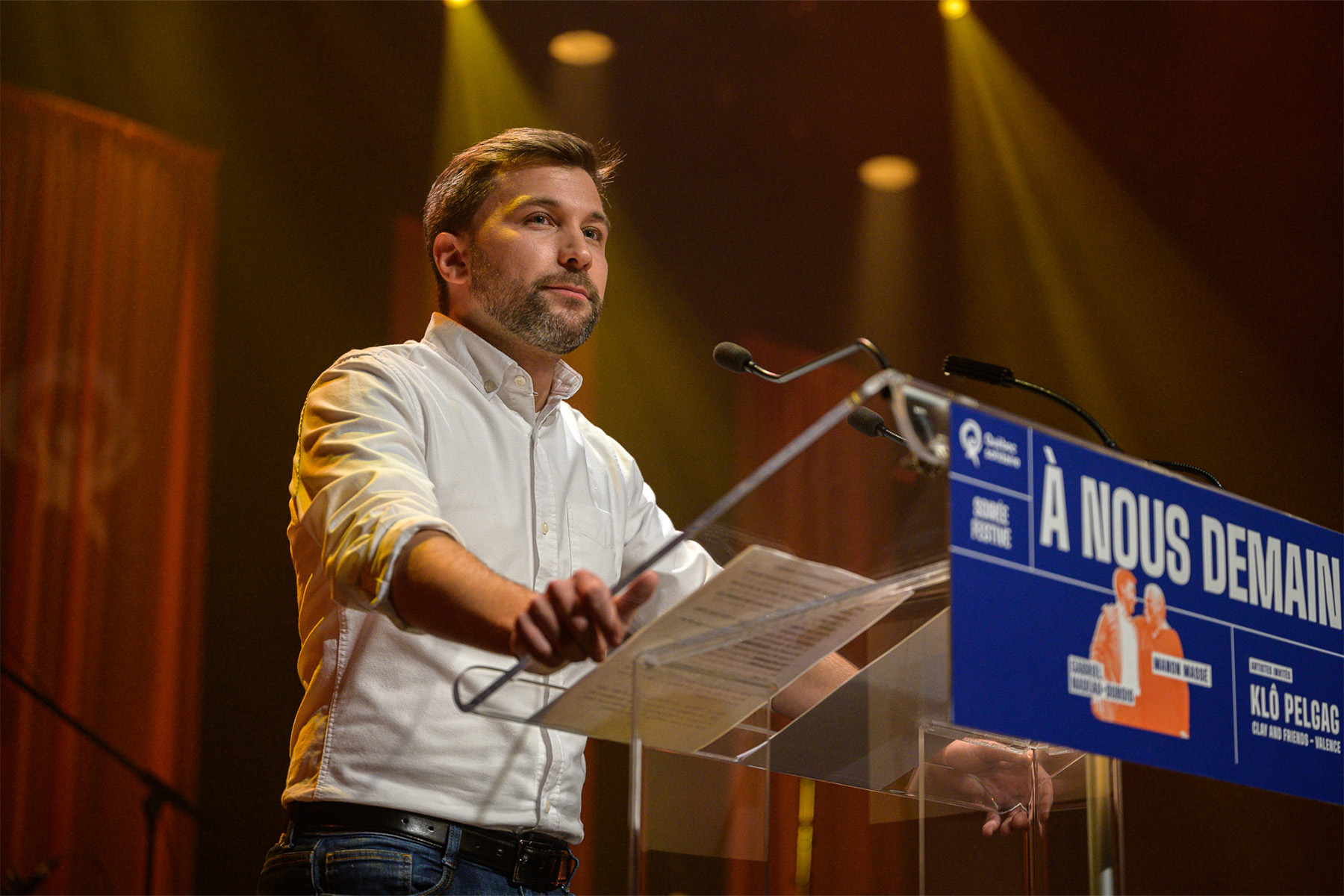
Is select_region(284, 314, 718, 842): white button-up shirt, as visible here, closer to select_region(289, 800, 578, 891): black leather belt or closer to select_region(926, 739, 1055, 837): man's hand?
select_region(289, 800, 578, 891): black leather belt

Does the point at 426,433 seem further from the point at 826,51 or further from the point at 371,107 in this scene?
the point at 826,51

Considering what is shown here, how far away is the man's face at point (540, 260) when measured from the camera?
1784 millimetres

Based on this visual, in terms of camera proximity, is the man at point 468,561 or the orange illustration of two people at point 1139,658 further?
the man at point 468,561

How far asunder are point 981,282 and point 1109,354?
57 cm

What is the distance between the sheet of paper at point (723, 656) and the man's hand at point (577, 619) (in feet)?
0.10

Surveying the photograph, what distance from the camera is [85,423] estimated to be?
3559 mm

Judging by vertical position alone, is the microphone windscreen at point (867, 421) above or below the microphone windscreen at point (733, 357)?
below

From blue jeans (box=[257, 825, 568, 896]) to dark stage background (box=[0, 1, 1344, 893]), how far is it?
241 centimetres

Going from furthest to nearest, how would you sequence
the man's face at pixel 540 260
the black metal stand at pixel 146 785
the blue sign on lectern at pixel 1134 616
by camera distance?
the black metal stand at pixel 146 785 → the man's face at pixel 540 260 → the blue sign on lectern at pixel 1134 616

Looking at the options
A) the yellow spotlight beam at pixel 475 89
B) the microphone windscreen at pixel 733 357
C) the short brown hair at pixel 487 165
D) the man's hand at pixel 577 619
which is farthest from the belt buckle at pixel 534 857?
the yellow spotlight beam at pixel 475 89

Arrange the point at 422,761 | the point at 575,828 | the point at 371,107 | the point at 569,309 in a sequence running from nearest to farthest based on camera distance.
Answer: the point at 422,761 → the point at 575,828 → the point at 569,309 → the point at 371,107

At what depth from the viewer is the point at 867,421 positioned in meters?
1.04

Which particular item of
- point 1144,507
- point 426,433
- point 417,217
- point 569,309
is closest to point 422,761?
point 426,433

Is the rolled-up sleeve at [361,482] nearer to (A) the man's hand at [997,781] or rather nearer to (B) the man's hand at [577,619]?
(B) the man's hand at [577,619]
